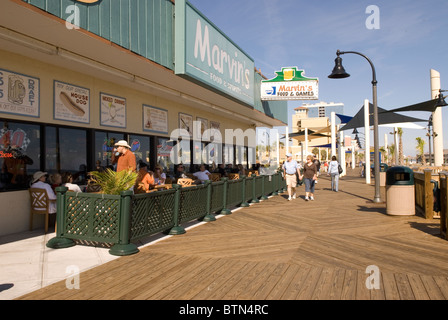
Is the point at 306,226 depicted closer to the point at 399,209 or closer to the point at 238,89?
the point at 399,209

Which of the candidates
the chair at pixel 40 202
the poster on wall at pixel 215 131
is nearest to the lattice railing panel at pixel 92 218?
the chair at pixel 40 202

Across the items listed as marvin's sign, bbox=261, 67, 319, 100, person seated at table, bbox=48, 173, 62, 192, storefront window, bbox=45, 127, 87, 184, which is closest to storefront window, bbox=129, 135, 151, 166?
storefront window, bbox=45, 127, 87, 184

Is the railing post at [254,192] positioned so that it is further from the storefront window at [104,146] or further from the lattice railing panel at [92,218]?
the lattice railing panel at [92,218]

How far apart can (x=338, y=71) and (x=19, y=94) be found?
9812 millimetres

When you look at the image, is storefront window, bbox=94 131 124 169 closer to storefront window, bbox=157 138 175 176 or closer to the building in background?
the building in background

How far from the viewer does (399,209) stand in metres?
8.99

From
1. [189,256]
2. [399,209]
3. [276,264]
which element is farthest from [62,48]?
[399,209]

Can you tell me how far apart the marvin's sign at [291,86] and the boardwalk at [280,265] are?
949cm

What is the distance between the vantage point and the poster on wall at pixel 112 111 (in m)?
9.55

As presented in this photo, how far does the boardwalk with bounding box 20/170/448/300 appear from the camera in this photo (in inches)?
154

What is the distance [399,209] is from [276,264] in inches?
224

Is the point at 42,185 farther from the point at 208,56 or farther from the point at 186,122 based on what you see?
the point at 186,122

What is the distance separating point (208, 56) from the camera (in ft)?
33.7

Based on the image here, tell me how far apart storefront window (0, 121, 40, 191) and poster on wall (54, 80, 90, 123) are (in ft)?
2.38
